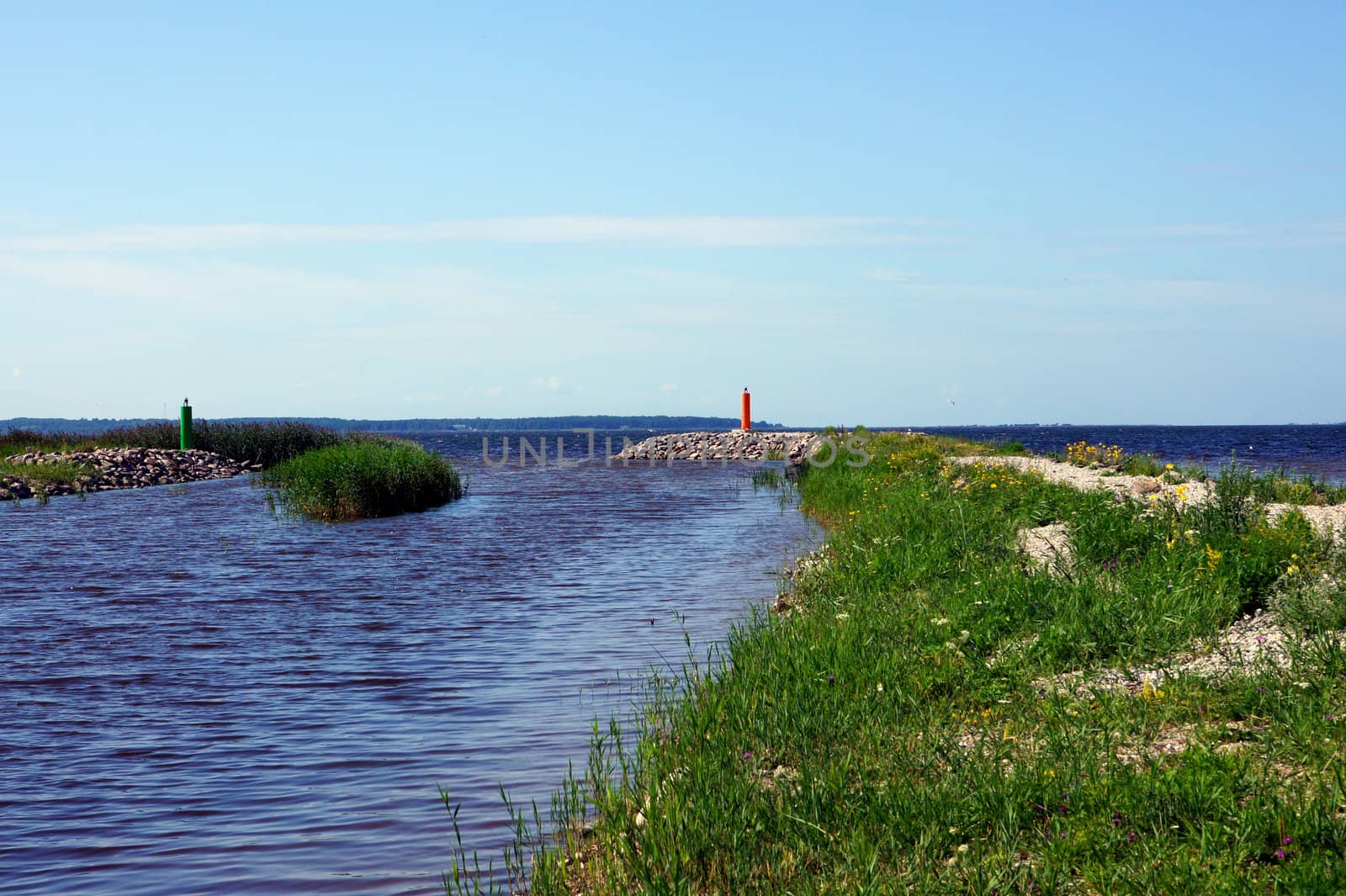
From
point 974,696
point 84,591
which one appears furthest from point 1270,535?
point 84,591

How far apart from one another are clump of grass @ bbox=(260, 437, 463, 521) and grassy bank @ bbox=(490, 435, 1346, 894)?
1701 cm

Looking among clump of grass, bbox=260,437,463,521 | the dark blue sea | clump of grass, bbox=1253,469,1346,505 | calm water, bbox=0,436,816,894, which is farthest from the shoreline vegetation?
clump of grass, bbox=1253,469,1346,505

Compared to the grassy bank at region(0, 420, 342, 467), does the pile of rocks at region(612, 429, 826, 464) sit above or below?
below

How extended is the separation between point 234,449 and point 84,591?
1199 inches

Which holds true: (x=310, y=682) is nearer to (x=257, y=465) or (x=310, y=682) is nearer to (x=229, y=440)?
(x=257, y=465)

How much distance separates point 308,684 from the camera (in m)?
Result: 9.15

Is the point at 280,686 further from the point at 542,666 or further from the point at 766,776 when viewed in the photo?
the point at 766,776

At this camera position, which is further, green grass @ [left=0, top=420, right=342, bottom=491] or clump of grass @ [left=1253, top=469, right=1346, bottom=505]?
green grass @ [left=0, top=420, right=342, bottom=491]

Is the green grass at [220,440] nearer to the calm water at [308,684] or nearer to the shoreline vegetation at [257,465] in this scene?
the shoreline vegetation at [257,465]

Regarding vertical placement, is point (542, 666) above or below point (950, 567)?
below

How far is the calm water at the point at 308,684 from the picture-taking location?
5.69 meters

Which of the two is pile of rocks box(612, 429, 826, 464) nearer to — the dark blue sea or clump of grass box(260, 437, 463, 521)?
clump of grass box(260, 437, 463, 521)

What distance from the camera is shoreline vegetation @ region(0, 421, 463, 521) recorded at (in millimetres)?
25031

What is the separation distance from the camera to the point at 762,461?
5447cm
